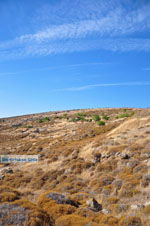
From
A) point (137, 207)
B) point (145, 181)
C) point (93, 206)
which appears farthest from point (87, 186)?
point (137, 207)

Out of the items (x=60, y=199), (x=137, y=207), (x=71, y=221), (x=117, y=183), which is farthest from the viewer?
(x=117, y=183)

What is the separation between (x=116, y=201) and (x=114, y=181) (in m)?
3.18

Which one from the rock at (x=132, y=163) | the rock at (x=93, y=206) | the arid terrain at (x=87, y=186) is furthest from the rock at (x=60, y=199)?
the rock at (x=132, y=163)

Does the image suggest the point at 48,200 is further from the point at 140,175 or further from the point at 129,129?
the point at 129,129

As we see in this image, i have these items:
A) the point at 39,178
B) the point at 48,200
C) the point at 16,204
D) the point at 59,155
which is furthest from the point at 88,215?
the point at 59,155

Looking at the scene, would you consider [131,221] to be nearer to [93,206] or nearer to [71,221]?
[71,221]

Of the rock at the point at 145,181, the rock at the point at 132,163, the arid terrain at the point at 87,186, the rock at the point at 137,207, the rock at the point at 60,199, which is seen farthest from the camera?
the rock at the point at 132,163

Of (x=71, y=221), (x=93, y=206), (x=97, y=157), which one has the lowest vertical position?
(x=93, y=206)

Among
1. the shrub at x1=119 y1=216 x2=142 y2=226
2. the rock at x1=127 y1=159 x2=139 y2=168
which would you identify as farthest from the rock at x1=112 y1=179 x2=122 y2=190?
the shrub at x1=119 y1=216 x2=142 y2=226

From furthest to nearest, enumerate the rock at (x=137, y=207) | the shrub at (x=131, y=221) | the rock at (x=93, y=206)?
the rock at (x=93, y=206) → the rock at (x=137, y=207) → the shrub at (x=131, y=221)

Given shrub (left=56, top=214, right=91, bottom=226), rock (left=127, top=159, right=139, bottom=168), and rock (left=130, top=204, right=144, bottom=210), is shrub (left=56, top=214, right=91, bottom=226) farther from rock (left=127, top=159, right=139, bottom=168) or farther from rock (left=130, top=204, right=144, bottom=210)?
rock (left=127, top=159, right=139, bottom=168)

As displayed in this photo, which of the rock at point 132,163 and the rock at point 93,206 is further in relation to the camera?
the rock at point 132,163

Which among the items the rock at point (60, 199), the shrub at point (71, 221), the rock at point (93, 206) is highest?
the rock at point (60, 199)

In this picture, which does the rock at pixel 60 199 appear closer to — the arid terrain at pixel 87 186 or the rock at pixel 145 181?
the arid terrain at pixel 87 186
